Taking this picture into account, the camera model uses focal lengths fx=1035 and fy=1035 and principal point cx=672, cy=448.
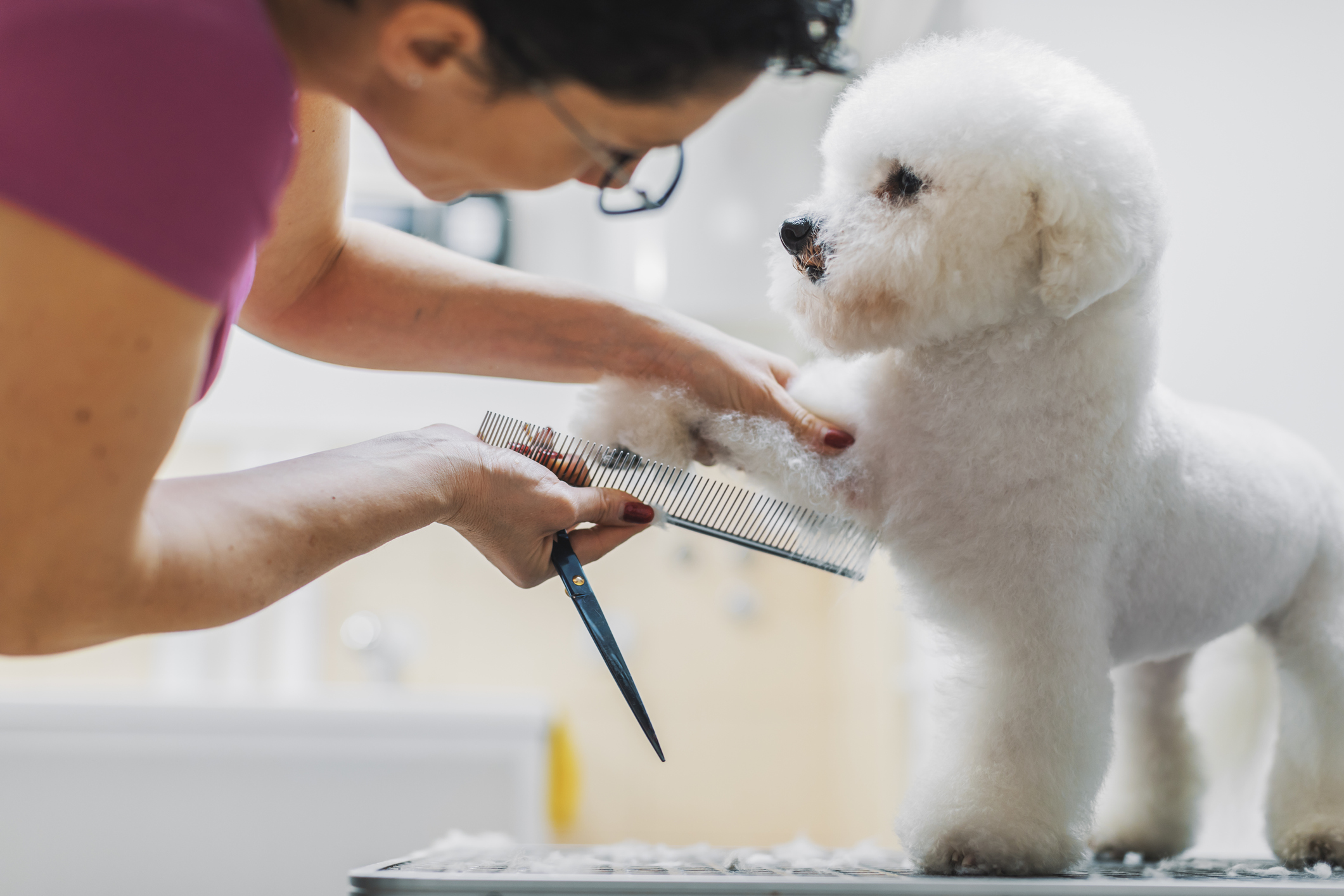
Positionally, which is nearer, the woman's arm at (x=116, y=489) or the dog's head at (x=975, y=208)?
the woman's arm at (x=116, y=489)

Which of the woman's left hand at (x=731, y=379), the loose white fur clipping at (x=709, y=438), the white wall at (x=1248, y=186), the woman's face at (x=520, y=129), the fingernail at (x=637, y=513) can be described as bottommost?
the fingernail at (x=637, y=513)

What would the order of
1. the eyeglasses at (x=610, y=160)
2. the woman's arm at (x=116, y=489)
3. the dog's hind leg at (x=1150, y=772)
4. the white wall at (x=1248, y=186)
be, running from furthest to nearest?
the white wall at (x=1248, y=186) → the dog's hind leg at (x=1150, y=772) → the eyeglasses at (x=610, y=160) → the woman's arm at (x=116, y=489)

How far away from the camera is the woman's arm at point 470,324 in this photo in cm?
83

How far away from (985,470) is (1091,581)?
4.0 inches

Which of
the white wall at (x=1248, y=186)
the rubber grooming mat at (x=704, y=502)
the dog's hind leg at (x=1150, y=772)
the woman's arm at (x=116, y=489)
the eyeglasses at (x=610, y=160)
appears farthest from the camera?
the white wall at (x=1248, y=186)

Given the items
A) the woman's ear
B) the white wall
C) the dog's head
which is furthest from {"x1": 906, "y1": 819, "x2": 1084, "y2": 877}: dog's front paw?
the white wall

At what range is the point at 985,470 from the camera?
2.37ft

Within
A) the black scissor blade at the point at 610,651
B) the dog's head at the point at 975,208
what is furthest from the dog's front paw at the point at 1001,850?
the dog's head at the point at 975,208

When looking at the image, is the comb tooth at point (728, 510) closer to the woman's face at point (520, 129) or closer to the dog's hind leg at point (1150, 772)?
the woman's face at point (520, 129)

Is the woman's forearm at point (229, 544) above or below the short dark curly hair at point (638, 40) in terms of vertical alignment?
below

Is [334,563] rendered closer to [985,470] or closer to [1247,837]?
[985,470]

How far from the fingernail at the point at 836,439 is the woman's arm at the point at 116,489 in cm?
34

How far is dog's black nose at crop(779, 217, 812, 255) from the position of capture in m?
0.74

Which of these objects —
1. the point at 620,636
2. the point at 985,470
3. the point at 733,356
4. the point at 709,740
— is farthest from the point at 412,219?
the point at 985,470
